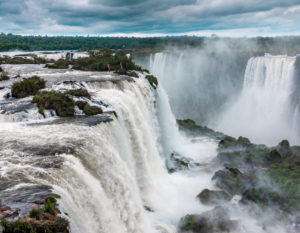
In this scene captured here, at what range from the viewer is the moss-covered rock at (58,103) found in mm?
12883

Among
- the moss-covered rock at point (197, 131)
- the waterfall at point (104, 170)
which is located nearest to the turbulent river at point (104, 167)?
the waterfall at point (104, 170)

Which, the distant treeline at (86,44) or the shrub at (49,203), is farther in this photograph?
the distant treeline at (86,44)

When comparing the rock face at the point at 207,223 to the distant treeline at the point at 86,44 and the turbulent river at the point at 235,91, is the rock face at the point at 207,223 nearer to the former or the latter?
the turbulent river at the point at 235,91

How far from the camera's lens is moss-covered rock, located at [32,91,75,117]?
1288cm

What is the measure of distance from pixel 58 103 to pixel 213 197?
9.85m

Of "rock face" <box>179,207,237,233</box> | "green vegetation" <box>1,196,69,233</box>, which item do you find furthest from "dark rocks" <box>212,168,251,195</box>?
"green vegetation" <box>1,196,69,233</box>

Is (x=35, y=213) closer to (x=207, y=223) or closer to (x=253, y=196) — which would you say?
(x=207, y=223)

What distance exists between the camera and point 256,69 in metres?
38.4

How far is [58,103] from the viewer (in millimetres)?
13047

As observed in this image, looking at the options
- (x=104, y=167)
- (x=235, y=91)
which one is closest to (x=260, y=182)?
(x=104, y=167)

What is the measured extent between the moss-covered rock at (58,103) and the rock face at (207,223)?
745 cm

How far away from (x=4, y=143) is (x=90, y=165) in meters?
3.10

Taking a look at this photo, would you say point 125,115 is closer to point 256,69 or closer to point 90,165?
point 90,165

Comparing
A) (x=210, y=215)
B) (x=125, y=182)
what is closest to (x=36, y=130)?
(x=125, y=182)
